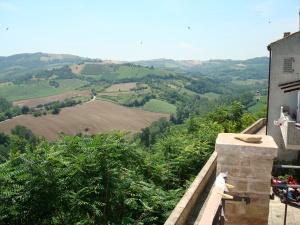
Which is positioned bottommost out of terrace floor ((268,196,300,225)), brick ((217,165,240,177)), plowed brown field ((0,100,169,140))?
plowed brown field ((0,100,169,140))

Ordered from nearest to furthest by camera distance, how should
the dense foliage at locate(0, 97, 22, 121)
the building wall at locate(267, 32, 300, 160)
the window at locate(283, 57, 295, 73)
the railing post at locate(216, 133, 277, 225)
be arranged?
the railing post at locate(216, 133, 277, 225), the building wall at locate(267, 32, 300, 160), the window at locate(283, 57, 295, 73), the dense foliage at locate(0, 97, 22, 121)

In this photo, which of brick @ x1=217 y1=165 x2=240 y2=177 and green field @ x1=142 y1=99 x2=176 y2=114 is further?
green field @ x1=142 y1=99 x2=176 y2=114

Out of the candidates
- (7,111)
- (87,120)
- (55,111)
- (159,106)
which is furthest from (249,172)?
(159,106)

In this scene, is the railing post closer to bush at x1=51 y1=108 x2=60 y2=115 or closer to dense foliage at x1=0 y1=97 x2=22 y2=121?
bush at x1=51 y1=108 x2=60 y2=115

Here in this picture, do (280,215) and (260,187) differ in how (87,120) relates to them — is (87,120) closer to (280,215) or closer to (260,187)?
(280,215)

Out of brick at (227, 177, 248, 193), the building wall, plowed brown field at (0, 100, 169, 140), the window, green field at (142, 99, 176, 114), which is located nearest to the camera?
brick at (227, 177, 248, 193)

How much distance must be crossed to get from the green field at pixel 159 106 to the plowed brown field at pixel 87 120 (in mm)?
9184

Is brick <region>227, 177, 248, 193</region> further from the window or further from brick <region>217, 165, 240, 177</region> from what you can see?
the window

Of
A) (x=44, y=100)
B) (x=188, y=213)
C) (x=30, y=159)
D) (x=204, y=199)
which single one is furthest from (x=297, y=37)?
(x=44, y=100)

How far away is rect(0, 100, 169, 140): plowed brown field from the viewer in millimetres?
123000

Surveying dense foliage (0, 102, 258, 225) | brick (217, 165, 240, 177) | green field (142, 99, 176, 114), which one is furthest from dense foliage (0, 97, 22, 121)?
brick (217, 165, 240, 177)

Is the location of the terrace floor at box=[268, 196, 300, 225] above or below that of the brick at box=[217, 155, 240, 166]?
below

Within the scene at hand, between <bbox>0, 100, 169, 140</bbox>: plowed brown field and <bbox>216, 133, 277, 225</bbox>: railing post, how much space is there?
356 feet

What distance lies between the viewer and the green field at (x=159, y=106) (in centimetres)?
17675
